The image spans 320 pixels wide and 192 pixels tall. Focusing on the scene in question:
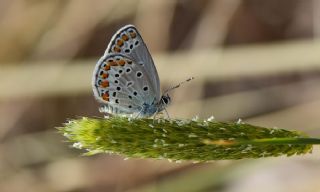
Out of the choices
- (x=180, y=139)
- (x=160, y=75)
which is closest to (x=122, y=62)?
(x=180, y=139)

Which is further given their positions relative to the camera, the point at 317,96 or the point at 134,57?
the point at 317,96

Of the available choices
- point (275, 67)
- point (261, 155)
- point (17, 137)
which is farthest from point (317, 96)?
point (261, 155)

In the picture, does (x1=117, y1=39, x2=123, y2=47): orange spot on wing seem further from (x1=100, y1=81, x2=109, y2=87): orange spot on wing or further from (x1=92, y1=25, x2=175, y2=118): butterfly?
(x1=100, y1=81, x2=109, y2=87): orange spot on wing

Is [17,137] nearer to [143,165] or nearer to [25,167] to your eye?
[25,167]

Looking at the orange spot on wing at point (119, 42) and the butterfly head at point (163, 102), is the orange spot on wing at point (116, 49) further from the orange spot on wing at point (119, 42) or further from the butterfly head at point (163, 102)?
the butterfly head at point (163, 102)

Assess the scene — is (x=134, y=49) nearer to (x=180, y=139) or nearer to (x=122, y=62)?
(x=122, y=62)

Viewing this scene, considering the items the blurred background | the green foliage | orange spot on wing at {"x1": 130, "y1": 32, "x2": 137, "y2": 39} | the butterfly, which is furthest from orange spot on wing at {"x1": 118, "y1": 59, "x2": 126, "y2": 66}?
the blurred background
